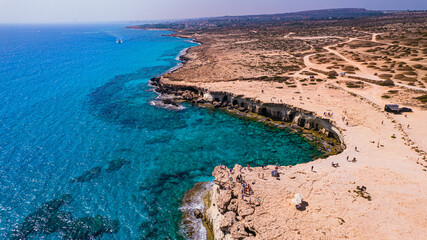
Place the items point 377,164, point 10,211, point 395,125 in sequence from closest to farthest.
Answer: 1. point 10,211
2. point 377,164
3. point 395,125

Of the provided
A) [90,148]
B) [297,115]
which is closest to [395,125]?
[297,115]

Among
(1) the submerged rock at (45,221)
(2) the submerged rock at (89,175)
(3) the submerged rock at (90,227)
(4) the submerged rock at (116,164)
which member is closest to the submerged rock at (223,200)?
(3) the submerged rock at (90,227)

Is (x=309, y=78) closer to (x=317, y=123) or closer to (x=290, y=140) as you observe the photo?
(x=317, y=123)

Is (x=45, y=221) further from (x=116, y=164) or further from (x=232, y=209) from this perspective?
(x=232, y=209)

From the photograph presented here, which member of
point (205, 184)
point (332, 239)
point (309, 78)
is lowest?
point (205, 184)

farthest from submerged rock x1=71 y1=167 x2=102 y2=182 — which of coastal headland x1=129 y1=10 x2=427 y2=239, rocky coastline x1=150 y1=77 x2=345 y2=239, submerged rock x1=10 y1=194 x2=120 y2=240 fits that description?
coastal headland x1=129 y1=10 x2=427 y2=239

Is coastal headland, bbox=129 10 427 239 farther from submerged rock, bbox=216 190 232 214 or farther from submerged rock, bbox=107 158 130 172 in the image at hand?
submerged rock, bbox=107 158 130 172

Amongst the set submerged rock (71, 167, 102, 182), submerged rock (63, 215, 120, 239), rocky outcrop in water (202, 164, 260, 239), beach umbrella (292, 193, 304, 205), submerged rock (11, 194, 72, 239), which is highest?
beach umbrella (292, 193, 304, 205)
